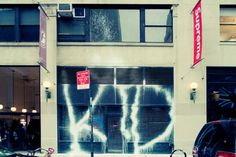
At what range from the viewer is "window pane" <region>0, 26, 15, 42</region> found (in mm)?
22203

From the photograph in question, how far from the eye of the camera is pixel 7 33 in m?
22.3

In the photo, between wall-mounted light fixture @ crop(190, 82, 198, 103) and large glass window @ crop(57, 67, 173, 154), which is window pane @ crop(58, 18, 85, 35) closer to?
large glass window @ crop(57, 67, 173, 154)

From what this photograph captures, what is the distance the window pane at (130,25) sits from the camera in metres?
22.1

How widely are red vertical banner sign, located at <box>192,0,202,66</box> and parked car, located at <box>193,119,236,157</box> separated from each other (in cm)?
880

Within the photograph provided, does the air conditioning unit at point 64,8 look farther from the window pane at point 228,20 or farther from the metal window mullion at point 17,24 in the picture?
the window pane at point 228,20

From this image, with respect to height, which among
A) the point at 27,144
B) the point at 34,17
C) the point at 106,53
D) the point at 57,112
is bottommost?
the point at 27,144

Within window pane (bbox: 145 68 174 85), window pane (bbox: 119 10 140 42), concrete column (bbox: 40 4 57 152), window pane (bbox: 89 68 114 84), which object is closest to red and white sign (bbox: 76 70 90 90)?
concrete column (bbox: 40 4 57 152)

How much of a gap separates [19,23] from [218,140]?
1409cm

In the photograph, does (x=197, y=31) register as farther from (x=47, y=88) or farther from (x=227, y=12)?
(x=47, y=88)

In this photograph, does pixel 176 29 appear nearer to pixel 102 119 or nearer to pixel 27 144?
pixel 102 119

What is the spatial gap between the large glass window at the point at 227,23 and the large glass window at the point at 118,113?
3319 millimetres

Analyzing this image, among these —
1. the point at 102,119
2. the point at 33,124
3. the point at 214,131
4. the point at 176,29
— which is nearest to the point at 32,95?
the point at 33,124

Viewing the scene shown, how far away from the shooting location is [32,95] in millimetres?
22125

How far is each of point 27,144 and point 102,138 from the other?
3694 mm
